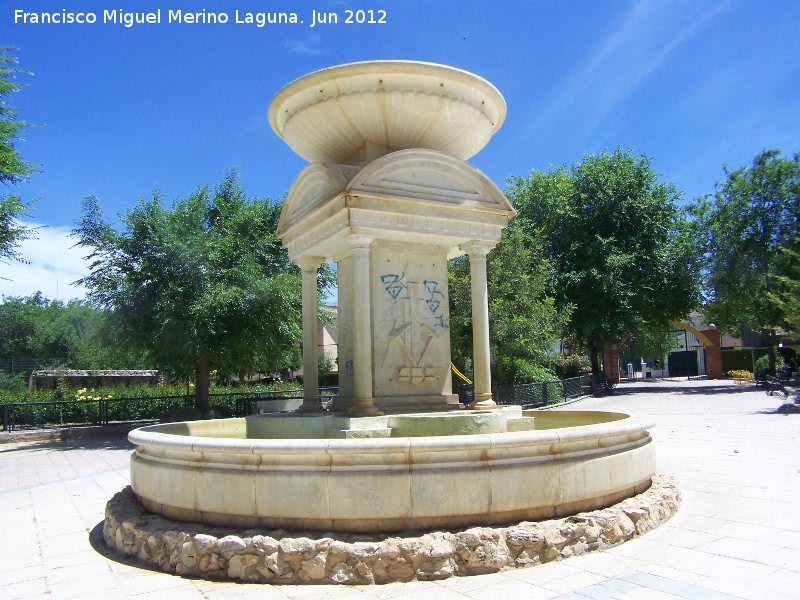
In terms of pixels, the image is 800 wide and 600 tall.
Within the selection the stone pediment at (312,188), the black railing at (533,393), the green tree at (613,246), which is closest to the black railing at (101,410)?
Answer: the black railing at (533,393)

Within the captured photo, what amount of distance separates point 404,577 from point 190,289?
1379 centimetres

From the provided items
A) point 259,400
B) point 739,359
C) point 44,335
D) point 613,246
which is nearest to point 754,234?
point 613,246

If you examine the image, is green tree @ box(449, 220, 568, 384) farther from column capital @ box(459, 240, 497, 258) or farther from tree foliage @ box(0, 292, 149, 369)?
tree foliage @ box(0, 292, 149, 369)

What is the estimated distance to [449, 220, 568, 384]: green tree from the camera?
70.0ft

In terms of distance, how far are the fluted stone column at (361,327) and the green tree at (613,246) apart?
871 inches

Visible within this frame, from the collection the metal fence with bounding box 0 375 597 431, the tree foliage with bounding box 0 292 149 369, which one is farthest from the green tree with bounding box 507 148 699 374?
the tree foliage with bounding box 0 292 149 369

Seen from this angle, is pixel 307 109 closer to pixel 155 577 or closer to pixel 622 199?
pixel 155 577

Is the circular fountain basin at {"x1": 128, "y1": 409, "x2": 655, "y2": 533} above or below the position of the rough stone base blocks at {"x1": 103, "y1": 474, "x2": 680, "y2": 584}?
above

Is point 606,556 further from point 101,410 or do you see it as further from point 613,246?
point 613,246

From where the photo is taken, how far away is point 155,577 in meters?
5.15

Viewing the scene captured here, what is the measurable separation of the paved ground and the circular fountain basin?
20.5 inches

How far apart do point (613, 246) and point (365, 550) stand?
28.1m

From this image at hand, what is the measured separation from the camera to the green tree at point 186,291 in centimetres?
1672

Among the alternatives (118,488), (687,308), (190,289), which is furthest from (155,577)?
(687,308)
